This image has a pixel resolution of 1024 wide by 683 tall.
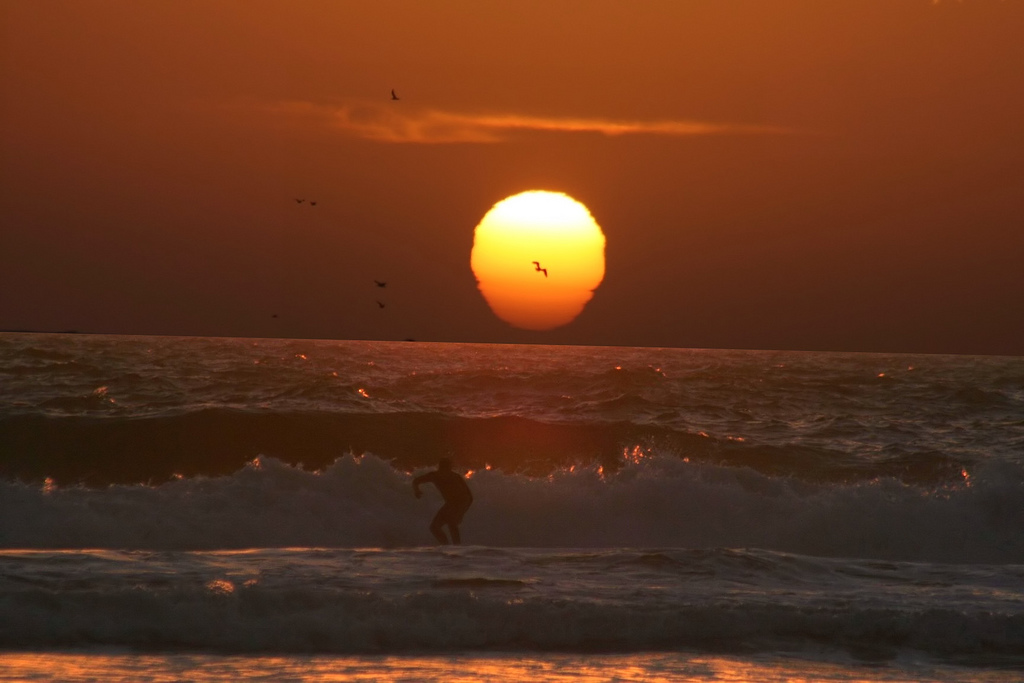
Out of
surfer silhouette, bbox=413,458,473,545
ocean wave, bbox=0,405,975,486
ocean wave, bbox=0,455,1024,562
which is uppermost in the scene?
ocean wave, bbox=0,405,975,486

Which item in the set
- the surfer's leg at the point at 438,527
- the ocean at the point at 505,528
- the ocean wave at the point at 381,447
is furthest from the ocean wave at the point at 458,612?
the ocean wave at the point at 381,447

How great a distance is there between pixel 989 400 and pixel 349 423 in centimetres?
2160

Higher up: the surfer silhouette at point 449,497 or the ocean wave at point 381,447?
the ocean wave at point 381,447

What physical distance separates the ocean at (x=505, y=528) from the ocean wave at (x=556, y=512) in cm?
6

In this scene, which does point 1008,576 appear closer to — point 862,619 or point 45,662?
point 862,619

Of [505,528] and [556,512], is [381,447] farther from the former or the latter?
[556,512]

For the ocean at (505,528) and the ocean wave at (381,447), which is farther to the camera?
the ocean wave at (381,447)

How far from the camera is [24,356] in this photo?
43250 mm

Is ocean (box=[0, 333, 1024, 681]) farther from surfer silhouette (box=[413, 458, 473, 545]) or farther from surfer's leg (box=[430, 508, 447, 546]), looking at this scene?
surfer silhouette (box=[413, 458, 473, 545])

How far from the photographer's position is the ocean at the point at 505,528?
10.1m

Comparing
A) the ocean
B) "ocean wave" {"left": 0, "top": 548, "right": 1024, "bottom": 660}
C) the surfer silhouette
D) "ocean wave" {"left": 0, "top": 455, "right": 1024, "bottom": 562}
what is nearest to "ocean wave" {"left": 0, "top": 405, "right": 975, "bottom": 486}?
the ocean

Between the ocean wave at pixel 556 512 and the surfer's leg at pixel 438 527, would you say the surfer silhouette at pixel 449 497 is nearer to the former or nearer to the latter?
the surfer's leg at pixel 438 527

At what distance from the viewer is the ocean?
10.1m

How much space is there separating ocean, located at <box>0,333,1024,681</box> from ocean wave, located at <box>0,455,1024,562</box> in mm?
59
